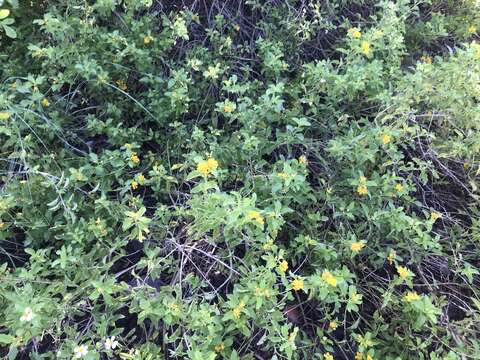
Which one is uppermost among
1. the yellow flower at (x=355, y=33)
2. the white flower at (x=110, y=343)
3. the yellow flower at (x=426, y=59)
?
the yellow flower at (x=355, y=33)

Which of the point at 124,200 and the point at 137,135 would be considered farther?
the point at 137,135

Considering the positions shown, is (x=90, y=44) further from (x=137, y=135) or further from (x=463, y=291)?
(x=463, y=291)

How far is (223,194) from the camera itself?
152 cm

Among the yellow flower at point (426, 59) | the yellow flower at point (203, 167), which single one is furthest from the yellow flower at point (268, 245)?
the yellow flower at point (426, 59)

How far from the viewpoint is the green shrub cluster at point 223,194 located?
1.51 metres

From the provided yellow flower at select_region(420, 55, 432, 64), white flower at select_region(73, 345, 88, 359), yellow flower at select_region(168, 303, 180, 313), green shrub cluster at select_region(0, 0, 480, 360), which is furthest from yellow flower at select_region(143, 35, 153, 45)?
yellow flower at select_region(420, 55, 432, 64)

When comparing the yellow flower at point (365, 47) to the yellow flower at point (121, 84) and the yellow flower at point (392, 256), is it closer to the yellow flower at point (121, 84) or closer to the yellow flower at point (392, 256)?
the yellow flower at point (392, 256)

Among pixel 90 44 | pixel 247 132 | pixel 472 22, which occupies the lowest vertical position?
pixel 247 132

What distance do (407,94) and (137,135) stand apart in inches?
51.6

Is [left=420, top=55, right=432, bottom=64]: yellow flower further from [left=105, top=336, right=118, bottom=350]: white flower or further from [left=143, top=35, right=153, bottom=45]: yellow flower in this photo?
[left=105, top=336, right=118, bottom=350]: white flower

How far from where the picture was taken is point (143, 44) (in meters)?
2.14

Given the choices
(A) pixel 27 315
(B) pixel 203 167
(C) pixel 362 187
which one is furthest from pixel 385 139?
(A) pixel 27 315

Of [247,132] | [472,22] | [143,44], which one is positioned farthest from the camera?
[472,22]

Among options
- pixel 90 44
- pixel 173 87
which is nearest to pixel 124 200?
pixel 173 87
